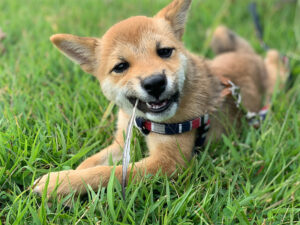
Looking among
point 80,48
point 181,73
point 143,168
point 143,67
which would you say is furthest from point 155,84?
point 80,48

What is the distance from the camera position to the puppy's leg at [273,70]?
388cm

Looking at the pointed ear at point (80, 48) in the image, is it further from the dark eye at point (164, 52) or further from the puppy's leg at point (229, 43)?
the puppy's leg at point (229, 43)

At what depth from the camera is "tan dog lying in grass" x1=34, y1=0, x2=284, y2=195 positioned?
2.38 meters

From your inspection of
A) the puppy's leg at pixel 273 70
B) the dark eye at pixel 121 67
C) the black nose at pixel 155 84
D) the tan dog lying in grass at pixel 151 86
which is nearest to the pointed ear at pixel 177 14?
the tan dog lying in grass at pixel 151 86

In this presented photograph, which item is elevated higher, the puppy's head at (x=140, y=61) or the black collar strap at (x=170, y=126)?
the puppy's head at (x=140, y=61)

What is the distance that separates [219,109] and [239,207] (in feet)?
3.86

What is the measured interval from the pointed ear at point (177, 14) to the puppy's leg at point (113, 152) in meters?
1.07

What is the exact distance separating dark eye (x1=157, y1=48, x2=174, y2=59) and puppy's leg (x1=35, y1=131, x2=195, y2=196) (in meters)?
0.76

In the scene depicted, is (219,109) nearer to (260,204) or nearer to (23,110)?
(260,204)

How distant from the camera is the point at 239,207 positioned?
2135 millimetres

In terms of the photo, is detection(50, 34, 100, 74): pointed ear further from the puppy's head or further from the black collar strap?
the black collar strap

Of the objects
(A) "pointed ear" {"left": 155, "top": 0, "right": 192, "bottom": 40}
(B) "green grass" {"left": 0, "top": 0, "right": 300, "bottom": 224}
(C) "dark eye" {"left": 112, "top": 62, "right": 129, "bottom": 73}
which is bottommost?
(B) "green grass" {"left": 0, "top": 0, "right": 300, "bottom": 224}

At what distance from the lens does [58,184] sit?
2.21 metres

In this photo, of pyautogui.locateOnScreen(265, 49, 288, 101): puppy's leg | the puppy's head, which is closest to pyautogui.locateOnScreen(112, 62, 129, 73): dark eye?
the puppy's head
